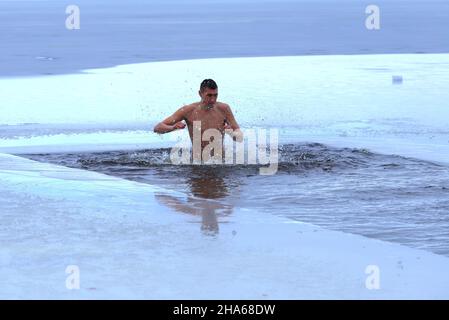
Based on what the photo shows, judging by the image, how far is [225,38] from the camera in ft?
116

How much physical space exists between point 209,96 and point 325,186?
2016 mm

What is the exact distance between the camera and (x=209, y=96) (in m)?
11.6

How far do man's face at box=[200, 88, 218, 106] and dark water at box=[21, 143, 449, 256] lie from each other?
2.56 ft

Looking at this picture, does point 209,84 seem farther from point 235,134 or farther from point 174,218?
point 174,218

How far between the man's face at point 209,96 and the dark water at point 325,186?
2.56 feet

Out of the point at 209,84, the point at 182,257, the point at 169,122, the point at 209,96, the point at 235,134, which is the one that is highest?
the point at 209,84

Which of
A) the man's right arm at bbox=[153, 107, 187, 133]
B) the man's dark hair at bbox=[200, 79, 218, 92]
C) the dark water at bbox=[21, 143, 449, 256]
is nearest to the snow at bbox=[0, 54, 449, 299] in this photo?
the dark water at bbox=[21, 143, 449, 256]

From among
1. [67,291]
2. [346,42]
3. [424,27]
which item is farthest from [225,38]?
[67,291]

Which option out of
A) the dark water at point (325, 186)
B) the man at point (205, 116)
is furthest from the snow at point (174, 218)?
the man at point (205, 116)

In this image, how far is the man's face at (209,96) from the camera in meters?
11.6

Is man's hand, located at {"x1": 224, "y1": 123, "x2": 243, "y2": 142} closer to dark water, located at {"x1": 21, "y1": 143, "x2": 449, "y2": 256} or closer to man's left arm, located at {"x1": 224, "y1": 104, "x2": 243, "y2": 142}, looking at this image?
man's left arm, located at {"x1": 224, "y1": 104, "x2": 243, "y2": 142}

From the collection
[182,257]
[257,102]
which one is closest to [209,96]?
[182,257]

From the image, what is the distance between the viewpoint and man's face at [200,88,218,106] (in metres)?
11.6
